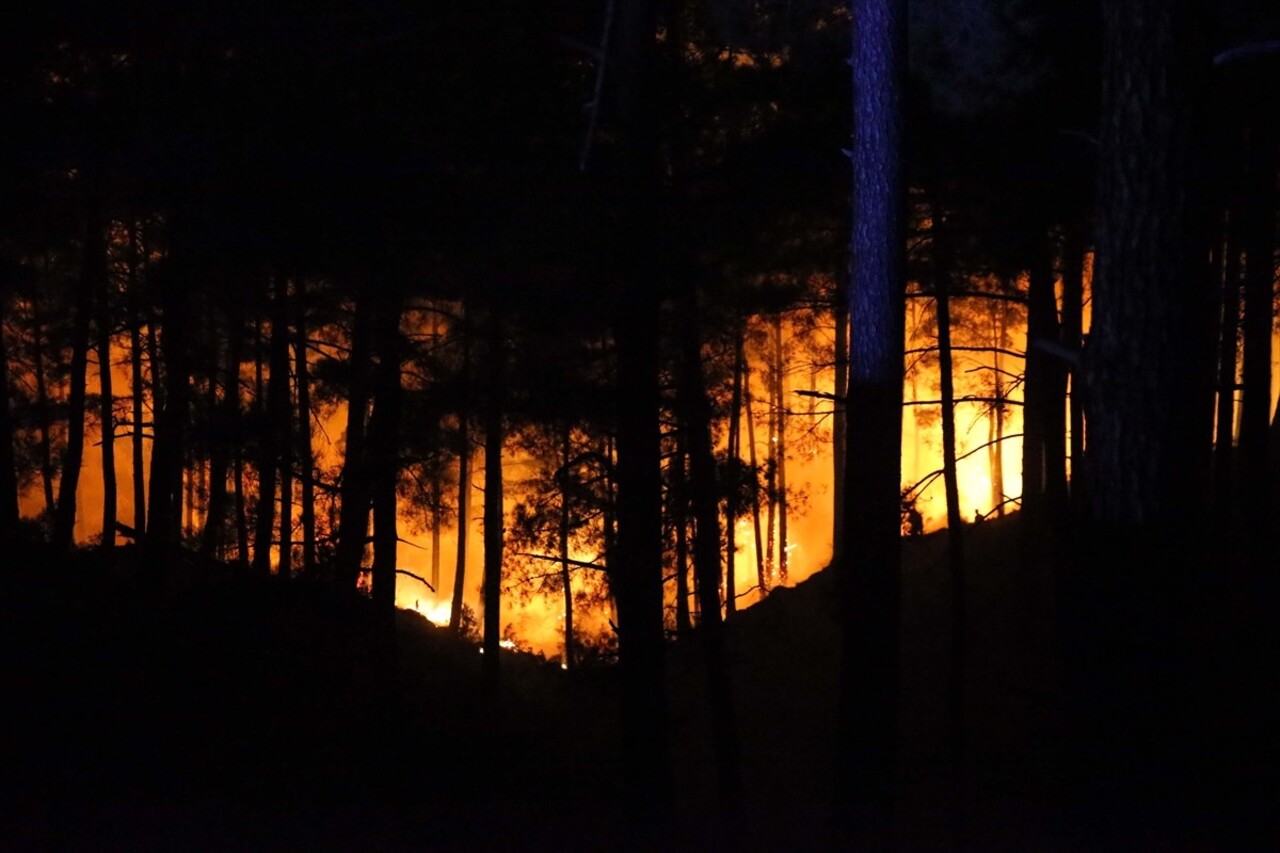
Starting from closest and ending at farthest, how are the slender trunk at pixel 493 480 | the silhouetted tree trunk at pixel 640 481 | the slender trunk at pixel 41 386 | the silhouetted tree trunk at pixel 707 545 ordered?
1. the silhouetted tree trunk at pixel 640 481
2. the silhouetted tree trunk at pixel 707 545
3. the slender trunk at pixel 493 480
4. the slender trunk at pixel 41 386

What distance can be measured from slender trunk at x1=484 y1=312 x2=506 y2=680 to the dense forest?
15 centimetres

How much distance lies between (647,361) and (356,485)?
5.21 metres

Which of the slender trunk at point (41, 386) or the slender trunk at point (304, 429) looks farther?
the slender trunk at point (41, 386)

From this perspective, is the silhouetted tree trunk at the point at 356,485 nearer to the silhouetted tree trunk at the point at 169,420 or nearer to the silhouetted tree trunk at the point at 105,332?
the silhouetted tree trunk at the point at 169,420

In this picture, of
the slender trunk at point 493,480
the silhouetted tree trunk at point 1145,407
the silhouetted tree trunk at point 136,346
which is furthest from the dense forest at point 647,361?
the silhouetted tree trunk at point 136,346

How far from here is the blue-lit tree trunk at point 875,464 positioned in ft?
25.2

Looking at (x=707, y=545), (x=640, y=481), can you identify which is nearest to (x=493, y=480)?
(x=707, y=545)

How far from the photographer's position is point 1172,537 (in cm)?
585

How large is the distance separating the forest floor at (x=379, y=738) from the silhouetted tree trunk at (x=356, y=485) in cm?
56

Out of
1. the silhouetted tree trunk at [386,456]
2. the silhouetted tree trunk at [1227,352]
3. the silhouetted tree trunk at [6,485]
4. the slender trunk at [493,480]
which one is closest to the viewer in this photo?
the silhouetted tree trunk at [6,485]

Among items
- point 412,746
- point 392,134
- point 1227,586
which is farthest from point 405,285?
point 1227,586

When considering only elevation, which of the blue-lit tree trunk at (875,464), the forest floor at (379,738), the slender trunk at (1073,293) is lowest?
the forest floor at (379,738)

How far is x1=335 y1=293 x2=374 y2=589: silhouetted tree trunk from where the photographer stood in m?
12.7

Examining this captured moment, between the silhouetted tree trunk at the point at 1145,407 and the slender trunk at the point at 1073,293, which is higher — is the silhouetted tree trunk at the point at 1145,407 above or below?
below
